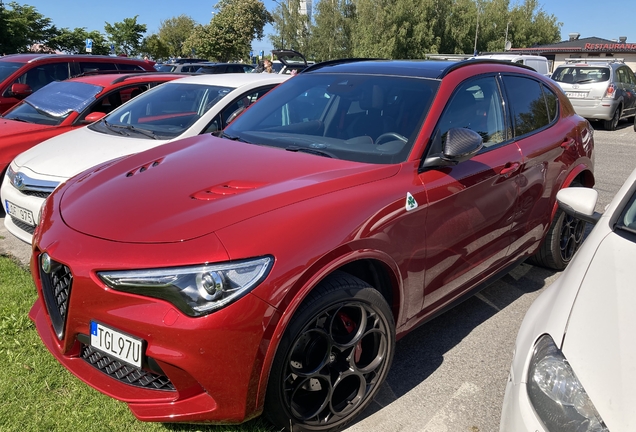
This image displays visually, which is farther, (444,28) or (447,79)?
(444,28)

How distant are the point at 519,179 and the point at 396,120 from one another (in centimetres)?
106

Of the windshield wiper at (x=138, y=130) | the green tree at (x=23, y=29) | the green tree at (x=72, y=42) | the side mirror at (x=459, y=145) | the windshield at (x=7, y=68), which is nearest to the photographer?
the side mirror at (x=459, y=145)

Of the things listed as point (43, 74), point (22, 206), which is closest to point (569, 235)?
point (22, 206)

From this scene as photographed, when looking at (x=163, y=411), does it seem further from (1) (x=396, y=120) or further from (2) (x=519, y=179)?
(2) (x=519, y=179)

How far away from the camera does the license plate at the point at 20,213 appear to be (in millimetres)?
4467

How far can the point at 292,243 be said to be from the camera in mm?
2207

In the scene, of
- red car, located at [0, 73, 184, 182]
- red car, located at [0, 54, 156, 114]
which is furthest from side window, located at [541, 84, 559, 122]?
red car, located at [0, 54, 156, 114]

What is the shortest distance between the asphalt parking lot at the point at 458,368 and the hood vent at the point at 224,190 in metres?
1.29

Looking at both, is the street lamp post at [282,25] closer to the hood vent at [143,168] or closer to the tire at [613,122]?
the tire at [613,122]

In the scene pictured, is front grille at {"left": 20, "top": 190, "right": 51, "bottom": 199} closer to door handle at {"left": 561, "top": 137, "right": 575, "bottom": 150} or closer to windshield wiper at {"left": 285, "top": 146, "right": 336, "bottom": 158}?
windshield wiper at {"left": 285, "top": 146, "right": 336, "bottom": 158}

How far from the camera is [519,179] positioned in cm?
361

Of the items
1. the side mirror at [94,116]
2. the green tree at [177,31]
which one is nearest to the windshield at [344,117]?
the side mirror at [94,116]

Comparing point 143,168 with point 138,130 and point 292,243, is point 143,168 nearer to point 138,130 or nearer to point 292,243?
point 292,243

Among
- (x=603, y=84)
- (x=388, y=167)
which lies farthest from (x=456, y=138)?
(x=603, y=84)
